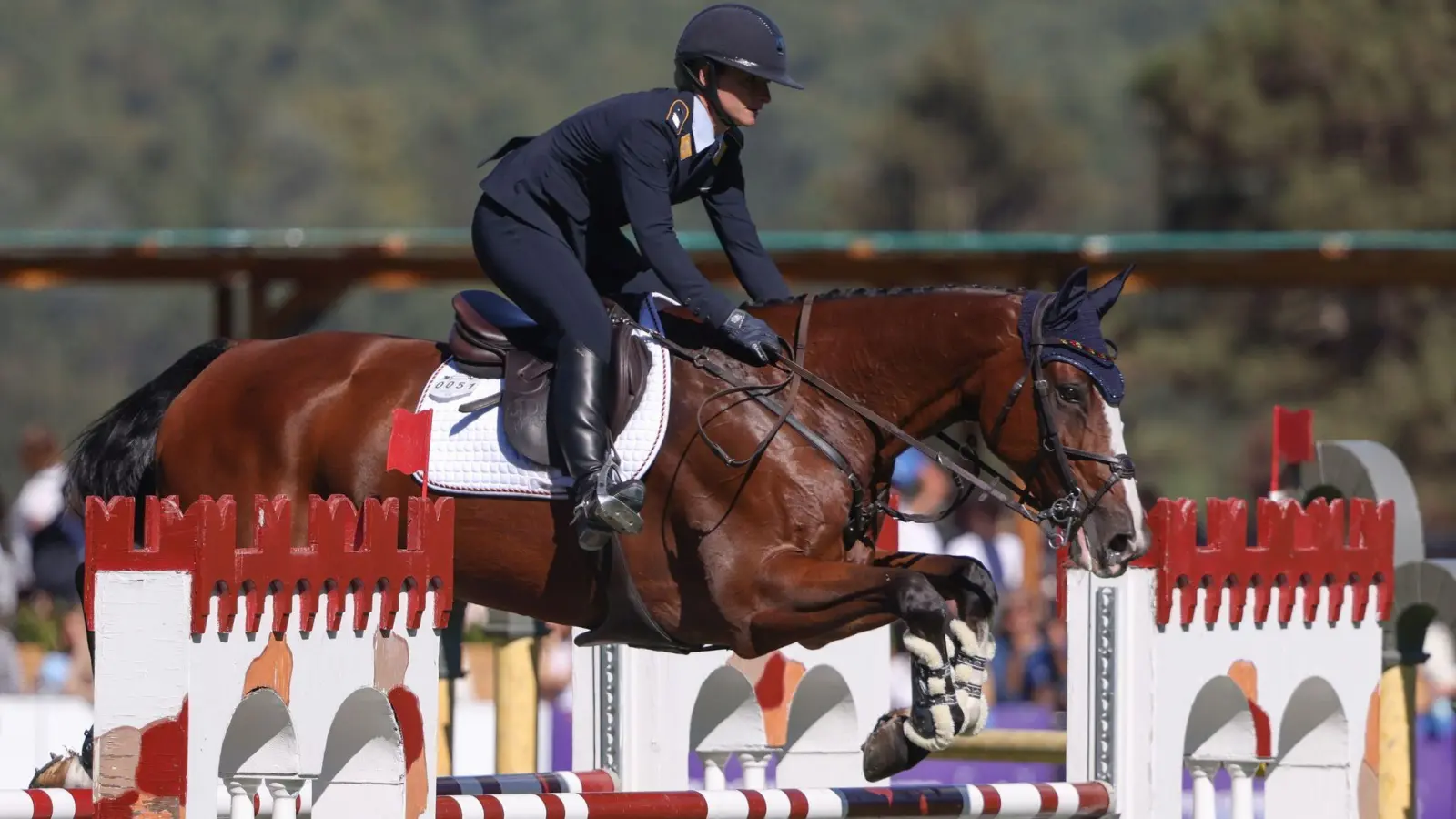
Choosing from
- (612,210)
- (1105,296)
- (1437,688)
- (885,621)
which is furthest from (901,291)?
(1437,688)

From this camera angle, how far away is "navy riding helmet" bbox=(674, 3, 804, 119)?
5.75 metres

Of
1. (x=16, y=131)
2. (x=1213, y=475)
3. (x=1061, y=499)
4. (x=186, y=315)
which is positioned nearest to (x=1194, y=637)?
(x=1061, y=499)

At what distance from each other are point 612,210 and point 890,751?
1658 mm

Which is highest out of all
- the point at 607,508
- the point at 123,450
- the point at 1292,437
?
the point at 1292,437

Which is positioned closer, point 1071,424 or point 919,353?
point 1071,424

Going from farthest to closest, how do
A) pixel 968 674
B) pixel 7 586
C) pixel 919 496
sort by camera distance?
pixel 7 586
pixel 919 496
pixel 968 674

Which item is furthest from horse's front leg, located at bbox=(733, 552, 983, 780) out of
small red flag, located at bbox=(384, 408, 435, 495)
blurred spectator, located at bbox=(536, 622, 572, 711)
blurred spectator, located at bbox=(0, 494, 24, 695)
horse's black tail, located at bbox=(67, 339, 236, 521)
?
blurred spectator, located at bbox=(0, 494, 24, 695)

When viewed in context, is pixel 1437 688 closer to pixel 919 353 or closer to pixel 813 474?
pixel 919 353

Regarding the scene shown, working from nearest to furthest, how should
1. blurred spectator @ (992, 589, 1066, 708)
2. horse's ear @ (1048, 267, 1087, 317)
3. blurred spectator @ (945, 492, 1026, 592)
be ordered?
horse's ear @ (1048, 267, 1087, 317)
blurred spectator @ (992, 589, 1066, 708)
blurred spectator @ (945, 492, 1026, 592)

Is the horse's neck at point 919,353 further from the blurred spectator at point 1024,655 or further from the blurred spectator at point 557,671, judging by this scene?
the blurred spectator at point 1024,655

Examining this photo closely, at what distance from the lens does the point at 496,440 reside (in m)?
5.92

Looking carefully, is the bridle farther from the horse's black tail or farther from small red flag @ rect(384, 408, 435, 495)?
the horse's black tail

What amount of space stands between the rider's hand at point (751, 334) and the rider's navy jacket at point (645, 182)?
30 millimetres

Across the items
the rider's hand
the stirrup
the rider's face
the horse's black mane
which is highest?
the rider's face
